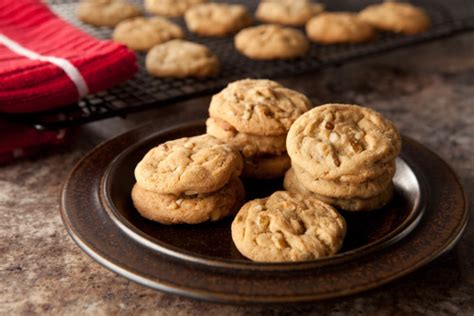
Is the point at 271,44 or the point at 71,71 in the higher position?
the point at 71,71

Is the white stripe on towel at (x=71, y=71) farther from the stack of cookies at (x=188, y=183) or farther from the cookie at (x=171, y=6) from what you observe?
the cookie at (x=171, y=6)

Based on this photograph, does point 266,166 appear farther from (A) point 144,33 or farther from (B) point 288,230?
(A) point 144,33

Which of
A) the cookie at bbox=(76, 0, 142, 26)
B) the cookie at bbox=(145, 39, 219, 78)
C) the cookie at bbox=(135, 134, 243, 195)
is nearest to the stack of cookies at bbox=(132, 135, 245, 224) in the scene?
the cookie at bbox=(135, 134, 243, 195)

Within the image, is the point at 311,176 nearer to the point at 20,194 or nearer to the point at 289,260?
the point at 289,260

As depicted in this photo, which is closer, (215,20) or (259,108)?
(259,108)

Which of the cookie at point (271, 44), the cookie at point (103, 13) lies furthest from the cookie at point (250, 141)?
the cookie at point (103, 13)

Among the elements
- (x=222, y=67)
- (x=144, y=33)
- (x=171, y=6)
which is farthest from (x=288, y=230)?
(x=171, y=6)
